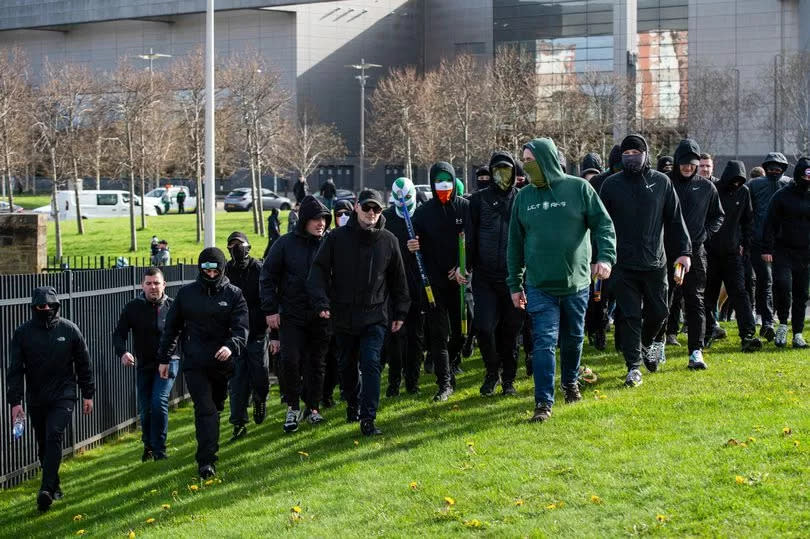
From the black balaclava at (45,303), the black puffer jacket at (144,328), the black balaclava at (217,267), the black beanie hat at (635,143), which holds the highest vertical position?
the black beanie hat at (635,143)

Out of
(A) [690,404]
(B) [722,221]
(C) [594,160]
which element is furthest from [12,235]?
(A) [690,404]

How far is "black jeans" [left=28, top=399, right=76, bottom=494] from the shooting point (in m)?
10.7

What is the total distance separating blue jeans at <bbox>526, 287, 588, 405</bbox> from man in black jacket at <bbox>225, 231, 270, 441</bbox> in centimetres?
341

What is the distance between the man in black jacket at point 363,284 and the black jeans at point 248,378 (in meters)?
1.97

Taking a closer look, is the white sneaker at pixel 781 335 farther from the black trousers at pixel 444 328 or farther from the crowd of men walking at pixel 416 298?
the black trousers at pixel 444 328

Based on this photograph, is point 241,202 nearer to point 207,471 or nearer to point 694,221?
point 694,221

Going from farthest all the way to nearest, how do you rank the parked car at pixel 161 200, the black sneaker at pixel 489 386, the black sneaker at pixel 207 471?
the parked car at pixel 161 200
the black sneaker at pixel 489 386
the black sneaker at pixel 207 471

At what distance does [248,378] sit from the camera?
475 inches

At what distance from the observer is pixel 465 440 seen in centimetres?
902

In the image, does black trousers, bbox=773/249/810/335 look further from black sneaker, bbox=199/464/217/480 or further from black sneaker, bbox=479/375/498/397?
black sneaker, bbox=199/464/217/480

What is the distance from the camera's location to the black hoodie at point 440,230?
11203mm

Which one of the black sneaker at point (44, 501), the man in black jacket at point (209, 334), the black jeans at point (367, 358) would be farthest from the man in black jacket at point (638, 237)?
the black sneaker at point (44, 501)

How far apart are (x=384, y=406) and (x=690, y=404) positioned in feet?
10.0

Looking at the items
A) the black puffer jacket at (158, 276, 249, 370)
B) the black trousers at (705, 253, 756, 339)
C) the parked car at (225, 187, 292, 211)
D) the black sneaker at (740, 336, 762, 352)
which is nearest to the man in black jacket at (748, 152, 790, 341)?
the black trousers at (705, 253, 756, 339)
